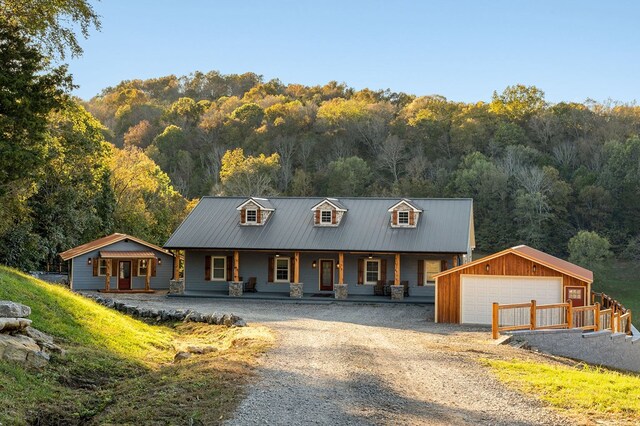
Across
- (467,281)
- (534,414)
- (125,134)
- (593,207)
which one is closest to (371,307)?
(467,281)

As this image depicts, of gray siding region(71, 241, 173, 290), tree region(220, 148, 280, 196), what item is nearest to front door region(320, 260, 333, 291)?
gray siding region(71, 241, 173, 290)

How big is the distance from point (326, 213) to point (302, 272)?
2.96 m

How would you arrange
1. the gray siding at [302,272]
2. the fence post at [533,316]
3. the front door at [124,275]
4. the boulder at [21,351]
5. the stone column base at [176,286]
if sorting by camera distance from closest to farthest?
the boulder at [21,351] → the fence post at [533,316] → the gray siding at [302,272] → the stone column base at [176,286] → the front door at [124,275]

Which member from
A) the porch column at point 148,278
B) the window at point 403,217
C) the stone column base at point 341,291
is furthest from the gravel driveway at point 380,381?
the porch column at point 148,278

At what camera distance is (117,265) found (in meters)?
33.4

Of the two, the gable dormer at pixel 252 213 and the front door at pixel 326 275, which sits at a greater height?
the gable dormer at pixel 252 213

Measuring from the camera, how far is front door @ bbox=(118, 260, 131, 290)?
33.4 m

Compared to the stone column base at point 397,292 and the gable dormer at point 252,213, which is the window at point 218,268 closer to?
the gable dormer at point 252,213

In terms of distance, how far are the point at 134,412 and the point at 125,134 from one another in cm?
7812

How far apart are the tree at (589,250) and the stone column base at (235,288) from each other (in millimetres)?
27662

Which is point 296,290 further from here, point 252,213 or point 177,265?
point 177,265

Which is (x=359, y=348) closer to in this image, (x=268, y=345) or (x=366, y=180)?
(x=268, y=345)

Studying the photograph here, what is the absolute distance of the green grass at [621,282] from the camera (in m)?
46.9

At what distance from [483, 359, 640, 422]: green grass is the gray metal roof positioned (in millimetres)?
15738
